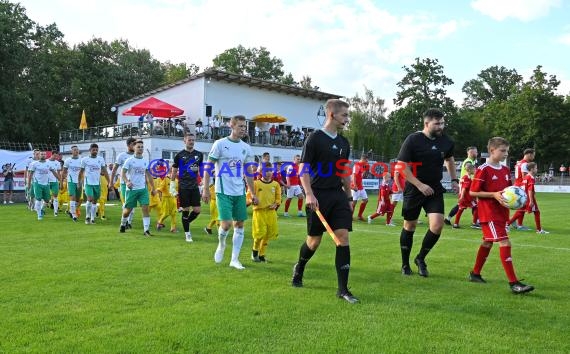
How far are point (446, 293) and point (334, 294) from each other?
134 cm

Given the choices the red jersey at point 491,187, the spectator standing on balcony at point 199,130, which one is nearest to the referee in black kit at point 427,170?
the red jersey at point 491,187

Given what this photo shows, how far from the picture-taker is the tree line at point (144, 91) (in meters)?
39.9

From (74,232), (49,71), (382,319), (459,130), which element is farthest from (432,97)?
(382,319)

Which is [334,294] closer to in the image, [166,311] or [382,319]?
[382,319]

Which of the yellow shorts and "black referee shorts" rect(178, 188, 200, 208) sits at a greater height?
"black referee shorts" rect(178, 188, 200, 208)

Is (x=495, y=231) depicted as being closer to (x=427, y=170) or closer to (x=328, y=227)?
(x=427, y=170)

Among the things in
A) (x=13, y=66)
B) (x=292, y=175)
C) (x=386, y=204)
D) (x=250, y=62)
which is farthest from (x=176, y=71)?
(x=386, y=204)

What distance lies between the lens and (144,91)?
52938 mm

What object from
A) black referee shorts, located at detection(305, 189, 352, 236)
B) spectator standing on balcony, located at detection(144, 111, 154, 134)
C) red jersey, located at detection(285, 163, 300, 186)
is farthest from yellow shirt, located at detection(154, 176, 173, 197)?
spectator standing on balcony, located at detection(144, 111, 154, 134)

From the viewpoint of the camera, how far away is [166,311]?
502cm

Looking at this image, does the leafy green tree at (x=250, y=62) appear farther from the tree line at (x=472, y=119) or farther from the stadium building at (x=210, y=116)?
the stadium building at (x=210, y=116)

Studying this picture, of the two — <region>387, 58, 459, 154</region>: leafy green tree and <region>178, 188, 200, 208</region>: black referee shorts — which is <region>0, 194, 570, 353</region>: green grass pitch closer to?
<region>178, 188, 200, 208</region>: black referee shorts

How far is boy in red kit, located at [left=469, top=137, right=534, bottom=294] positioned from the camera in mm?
6367

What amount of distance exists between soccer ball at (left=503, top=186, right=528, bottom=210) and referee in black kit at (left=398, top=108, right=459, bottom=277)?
0.84m
